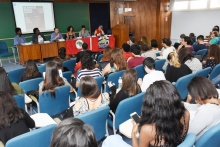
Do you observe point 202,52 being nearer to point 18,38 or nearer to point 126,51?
point 126,51

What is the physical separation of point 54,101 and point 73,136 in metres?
2.32

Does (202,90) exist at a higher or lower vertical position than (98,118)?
higher

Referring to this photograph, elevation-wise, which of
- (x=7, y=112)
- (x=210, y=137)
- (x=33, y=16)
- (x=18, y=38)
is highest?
(x=33, y=16)

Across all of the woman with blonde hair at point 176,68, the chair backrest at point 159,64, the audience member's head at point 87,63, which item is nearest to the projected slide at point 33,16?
the audience member's head at point 87,63

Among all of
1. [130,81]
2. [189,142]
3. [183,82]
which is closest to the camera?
[189,142]

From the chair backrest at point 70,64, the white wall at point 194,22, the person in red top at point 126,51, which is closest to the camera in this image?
the chair backrest at point 70,64

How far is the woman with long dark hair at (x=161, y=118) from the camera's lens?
65.3 inches

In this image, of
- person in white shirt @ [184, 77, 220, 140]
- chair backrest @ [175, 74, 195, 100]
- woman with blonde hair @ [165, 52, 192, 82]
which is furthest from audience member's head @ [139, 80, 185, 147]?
woman with blonde hair @ [165, 52, 192, 82]

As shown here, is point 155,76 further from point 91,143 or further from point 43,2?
point 43,2

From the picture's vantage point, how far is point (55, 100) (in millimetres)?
3312

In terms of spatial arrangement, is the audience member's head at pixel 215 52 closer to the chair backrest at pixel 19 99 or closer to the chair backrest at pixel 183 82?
the chair backrest at pixel 183 82

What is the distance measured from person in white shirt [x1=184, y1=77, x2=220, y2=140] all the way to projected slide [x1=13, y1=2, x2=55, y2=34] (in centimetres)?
892

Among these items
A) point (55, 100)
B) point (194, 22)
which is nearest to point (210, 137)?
point (55, 100)

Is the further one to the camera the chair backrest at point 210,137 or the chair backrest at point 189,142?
the chair backrest at point 210,137
